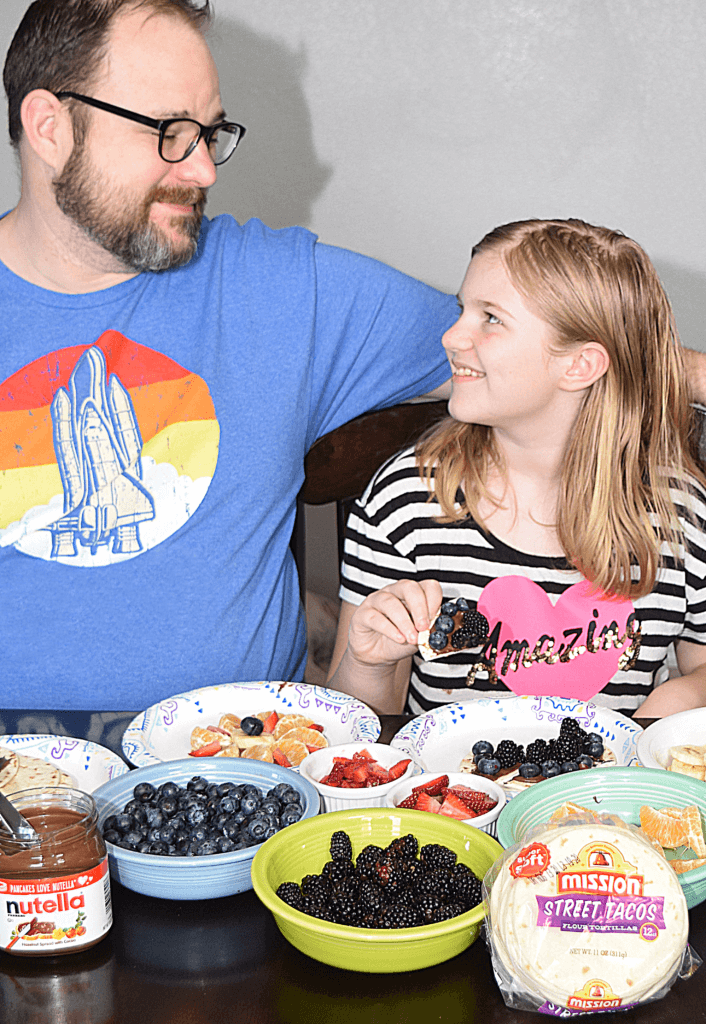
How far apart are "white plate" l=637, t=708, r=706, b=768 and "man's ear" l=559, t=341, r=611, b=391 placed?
0.66 m

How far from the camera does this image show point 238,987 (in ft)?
3.14

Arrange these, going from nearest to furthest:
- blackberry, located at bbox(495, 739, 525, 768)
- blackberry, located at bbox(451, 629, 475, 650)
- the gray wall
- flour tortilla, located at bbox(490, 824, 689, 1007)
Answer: flour tortilla, located at bbox(490, 824, 689, 1007) < blackberry, located at bbox(495, 739, 525, 768) < blackberry, located at bbox(451, 629, 475, 650) < the gray wall

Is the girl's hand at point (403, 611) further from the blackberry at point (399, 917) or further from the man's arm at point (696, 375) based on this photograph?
the man's arm at point (696, 375)

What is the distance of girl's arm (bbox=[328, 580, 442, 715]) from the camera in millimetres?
1520

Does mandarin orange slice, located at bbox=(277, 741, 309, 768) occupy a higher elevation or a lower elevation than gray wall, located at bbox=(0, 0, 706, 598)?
lower

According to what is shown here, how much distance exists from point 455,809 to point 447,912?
190 mm

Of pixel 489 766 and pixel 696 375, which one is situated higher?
pixel 696 375

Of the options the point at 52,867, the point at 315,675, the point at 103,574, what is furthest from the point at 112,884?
the point at 315,675

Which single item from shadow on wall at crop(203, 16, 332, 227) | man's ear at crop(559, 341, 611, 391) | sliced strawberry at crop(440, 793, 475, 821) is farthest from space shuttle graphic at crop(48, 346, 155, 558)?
shadow on wall at crop(203, 16, 332, 227)

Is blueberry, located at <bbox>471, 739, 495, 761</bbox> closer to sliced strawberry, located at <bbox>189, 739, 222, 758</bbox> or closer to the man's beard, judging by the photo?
sliced strawberry, located at <bbox>189, 739, 222, 758</bbox>

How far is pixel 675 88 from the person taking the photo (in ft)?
9.71

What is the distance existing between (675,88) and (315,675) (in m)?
2.03

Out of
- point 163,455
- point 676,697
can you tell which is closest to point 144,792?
point 163,455

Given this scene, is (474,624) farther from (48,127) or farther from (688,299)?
(688,299)
